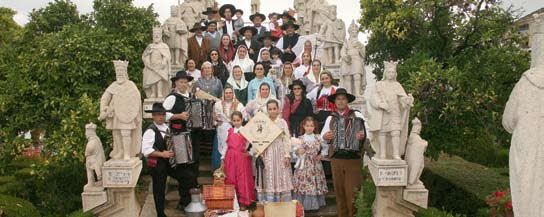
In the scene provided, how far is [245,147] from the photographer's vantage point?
9.06m

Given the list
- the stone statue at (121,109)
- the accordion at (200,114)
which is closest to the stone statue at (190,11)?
the accordion at (200,114)

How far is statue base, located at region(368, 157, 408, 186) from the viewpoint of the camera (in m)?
8.26

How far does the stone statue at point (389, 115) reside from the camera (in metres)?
8.17

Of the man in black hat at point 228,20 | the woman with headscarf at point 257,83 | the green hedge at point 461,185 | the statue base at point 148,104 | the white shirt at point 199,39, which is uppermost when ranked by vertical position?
the man in black hat at point 228,20

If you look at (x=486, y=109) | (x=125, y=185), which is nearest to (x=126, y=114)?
(x=125, y=185)

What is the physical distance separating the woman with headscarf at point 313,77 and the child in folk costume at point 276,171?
3216 mm

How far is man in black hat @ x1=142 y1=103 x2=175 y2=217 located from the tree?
4.34m

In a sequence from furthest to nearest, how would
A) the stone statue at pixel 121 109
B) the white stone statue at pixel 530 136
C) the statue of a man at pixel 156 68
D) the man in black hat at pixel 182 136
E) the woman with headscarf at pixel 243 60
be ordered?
the woman with headscarf at pixel 243 60
the statue of a man at pixel 156 68
the man in black hat at pixel 182 136
the stone statue at pixel 121 109
the white stone statue at pixel 530 136

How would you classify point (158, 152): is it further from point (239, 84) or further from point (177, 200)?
point (239, 84)

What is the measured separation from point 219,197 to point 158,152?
3.78 feet

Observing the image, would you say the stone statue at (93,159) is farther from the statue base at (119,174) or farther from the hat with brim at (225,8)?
the hat with brim at (225,8)

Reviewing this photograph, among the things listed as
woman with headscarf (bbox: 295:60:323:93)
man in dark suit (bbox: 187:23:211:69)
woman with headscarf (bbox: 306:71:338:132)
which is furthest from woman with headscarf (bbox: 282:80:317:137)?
man in dark suit (bbox: 187:23:211:69)

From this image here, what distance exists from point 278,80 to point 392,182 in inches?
171

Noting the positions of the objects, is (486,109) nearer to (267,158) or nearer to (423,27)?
(423,27)
